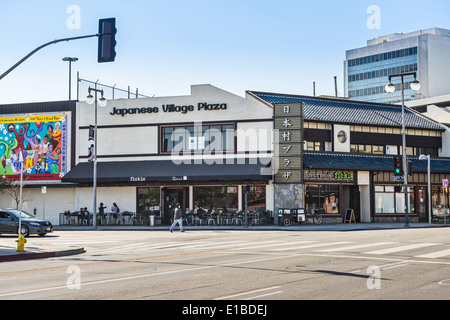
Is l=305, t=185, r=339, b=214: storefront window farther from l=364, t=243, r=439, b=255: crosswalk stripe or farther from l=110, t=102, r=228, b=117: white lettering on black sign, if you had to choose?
l=364, t=243, r=439, b=255: crosswalk stripe

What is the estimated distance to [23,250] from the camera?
61.8 ft

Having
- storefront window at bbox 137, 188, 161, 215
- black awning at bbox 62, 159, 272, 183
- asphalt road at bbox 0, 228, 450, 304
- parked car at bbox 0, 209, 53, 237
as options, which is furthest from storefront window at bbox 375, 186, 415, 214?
parked car at bbox 0, 209, 53, 237

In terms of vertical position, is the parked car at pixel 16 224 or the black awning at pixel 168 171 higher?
the black awning at pixel 168 171

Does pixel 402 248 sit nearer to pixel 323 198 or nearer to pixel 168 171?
pixel 323 198

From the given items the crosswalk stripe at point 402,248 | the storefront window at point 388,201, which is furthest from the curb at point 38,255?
the storefront window at point 388,201

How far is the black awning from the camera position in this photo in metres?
39.2

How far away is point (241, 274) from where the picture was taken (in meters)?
12.7

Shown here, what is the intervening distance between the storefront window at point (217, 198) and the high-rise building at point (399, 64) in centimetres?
7890

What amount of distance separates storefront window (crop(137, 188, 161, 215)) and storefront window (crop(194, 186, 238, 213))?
304 centimetres

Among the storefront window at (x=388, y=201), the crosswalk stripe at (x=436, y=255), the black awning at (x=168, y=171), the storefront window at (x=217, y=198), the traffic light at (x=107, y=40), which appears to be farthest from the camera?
the storefront window at (x=388, y=201)

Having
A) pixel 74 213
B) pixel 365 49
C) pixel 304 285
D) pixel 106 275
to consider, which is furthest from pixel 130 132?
pixel 365 49

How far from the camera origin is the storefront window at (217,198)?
1614 inches

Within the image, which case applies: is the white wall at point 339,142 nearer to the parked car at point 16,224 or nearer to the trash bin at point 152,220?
the trash bin at point 152,220
